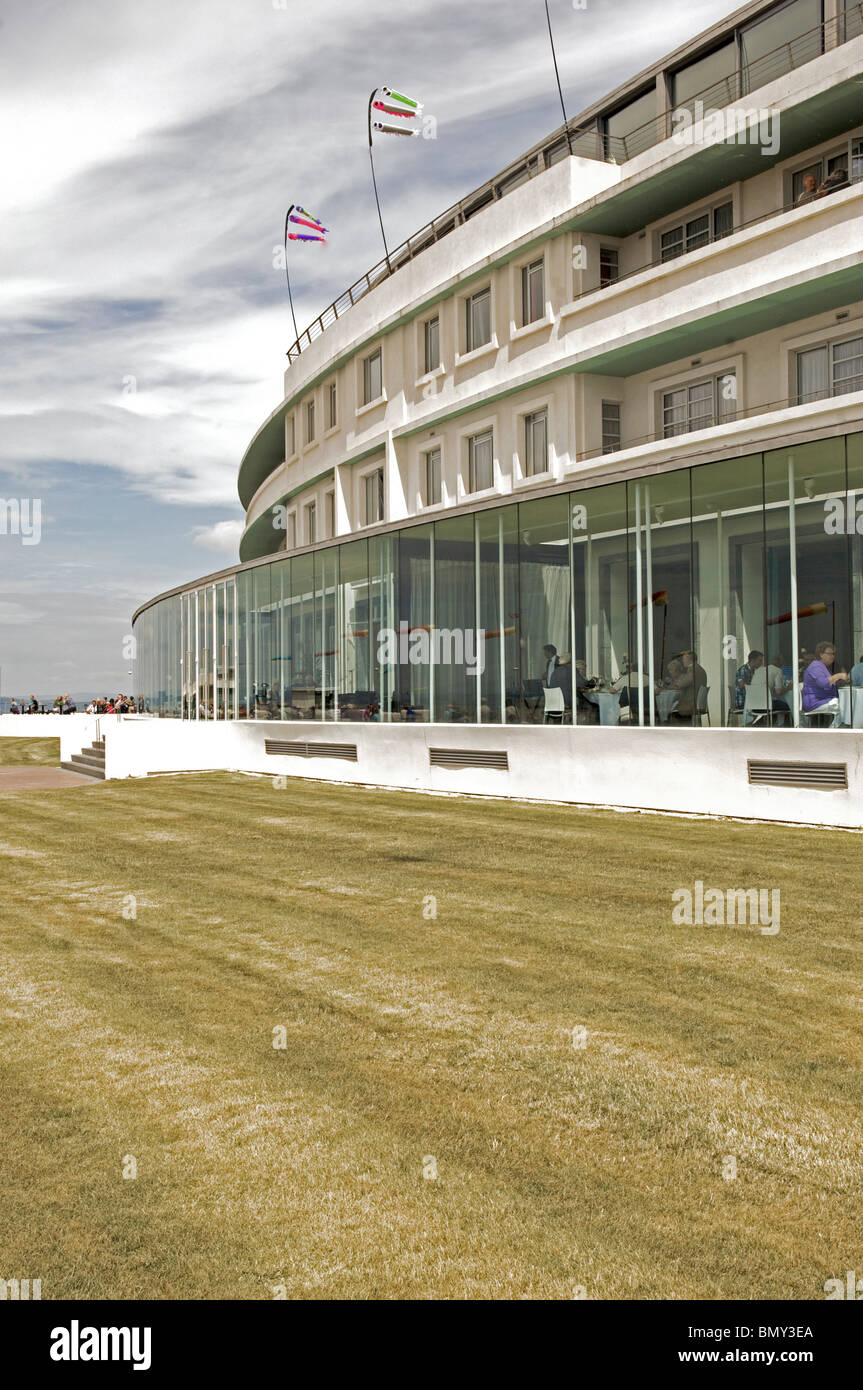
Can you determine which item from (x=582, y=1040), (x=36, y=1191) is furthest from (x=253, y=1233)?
(x=582, y=1040)

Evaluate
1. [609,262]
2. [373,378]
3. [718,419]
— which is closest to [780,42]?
[609,262]

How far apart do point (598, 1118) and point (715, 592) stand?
12.4m

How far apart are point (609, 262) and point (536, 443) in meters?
4.89

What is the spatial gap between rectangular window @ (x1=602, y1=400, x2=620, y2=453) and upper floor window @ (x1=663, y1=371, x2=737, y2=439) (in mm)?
1322

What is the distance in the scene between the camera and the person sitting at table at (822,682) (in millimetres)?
15367

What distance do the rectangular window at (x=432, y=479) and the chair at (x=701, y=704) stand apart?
1885cm

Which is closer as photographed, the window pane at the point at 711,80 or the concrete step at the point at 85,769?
the window pane at the point at 711,80

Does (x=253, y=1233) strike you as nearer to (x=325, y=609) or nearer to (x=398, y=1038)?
(x=398, y=1038)

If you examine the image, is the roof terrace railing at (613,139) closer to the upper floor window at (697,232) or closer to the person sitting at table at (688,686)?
the upper floor window at (697,232)

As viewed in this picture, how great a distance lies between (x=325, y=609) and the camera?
26.5 m

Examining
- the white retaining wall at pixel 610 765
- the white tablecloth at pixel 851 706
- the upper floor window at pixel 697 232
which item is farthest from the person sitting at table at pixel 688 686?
the upper floor window at pixel 697 232

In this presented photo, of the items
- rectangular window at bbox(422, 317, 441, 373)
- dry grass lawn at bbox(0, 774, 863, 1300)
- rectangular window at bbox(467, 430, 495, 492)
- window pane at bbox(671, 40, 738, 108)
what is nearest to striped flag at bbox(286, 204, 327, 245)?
rectangular window at bbox(422, 317, 441, 373)

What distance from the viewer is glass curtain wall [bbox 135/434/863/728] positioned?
15688mm

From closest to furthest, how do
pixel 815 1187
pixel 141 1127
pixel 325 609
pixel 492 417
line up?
pixel 815 1187
pixel 141 1127
pixel 325 609
pixel 492 417
